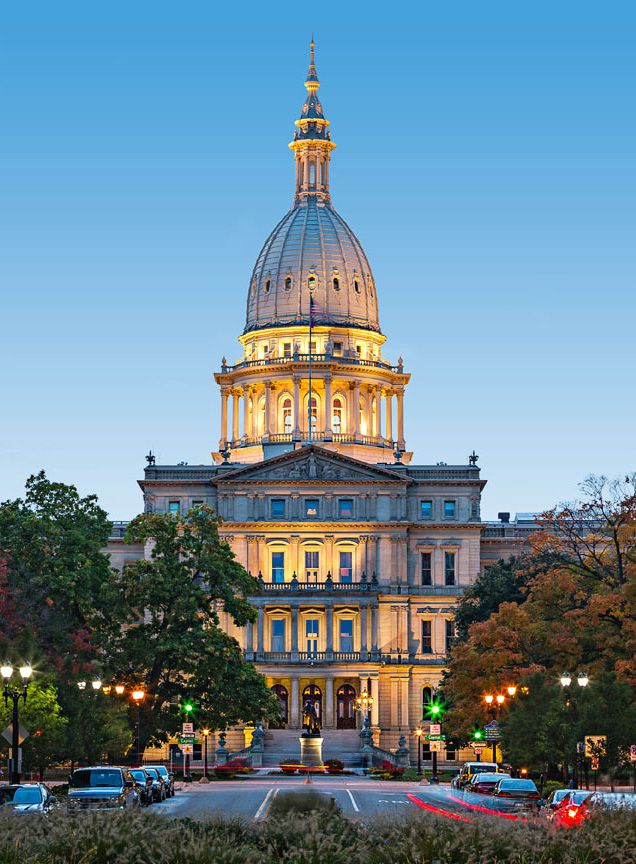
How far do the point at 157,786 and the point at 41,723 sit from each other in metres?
12.8

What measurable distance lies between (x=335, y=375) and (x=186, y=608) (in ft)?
244

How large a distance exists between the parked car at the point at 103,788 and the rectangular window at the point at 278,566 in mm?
95301

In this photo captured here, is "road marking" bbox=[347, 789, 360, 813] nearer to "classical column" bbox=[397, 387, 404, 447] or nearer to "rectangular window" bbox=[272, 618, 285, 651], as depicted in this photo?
"rectangular window" bbox=[272, 618, 285, 651]

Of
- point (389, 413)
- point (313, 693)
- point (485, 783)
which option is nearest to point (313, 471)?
point (313, 693)

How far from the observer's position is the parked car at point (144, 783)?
60.3m

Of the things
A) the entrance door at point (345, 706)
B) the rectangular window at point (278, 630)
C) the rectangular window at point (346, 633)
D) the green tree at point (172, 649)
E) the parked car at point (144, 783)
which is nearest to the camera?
the parked car at point (144, 783)

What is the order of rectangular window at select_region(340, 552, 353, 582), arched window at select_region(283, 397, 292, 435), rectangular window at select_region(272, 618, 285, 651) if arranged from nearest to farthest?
rectangular window at select_region(272, 618, 285, 651) → rectangular window at select_region(340, 552, 353, 582) → arched window at select_region(283, 397, 292, 435)

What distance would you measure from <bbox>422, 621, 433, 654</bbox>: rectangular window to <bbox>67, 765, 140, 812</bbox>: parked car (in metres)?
96.9

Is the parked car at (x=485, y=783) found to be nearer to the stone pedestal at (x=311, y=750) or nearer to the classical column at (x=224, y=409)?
the stone pedestal at (x=311, y=750)

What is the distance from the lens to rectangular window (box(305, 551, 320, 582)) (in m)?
154

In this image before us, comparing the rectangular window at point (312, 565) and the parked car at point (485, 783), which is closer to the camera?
the parked car at point (485, 783)

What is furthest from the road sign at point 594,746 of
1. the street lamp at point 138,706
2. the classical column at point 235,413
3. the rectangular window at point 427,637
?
the classical column at point 235,413

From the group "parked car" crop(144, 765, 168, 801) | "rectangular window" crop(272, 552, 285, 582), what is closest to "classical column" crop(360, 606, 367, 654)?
"rectangular window" crop(272, 552, 285, 582)

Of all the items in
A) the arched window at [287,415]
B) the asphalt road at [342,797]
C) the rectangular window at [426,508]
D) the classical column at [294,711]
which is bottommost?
the asphalt road at [342,797]
